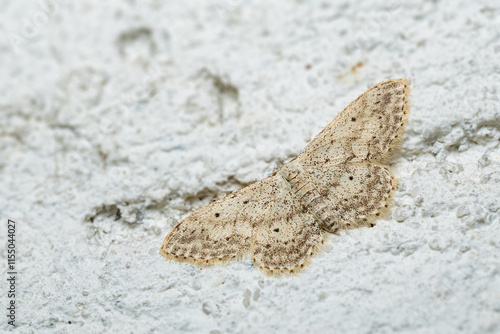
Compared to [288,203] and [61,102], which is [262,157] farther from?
[61,102]

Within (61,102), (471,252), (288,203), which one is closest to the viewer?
(471,252)

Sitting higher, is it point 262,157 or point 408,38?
point 408,38

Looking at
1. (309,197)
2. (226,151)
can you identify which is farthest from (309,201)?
(226,151)

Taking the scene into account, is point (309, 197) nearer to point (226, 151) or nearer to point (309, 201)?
point (309, 201)

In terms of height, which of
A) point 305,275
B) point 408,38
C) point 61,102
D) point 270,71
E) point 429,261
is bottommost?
point 305,275

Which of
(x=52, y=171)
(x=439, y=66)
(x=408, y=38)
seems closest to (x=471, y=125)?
(x=439, y=66)
